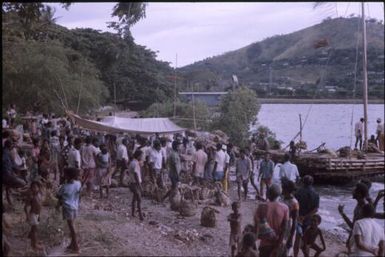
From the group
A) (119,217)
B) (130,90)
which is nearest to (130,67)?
(130,90)

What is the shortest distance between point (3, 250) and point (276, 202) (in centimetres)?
349

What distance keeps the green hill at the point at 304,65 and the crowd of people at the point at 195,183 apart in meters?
4.29

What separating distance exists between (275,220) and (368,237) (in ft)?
4.07

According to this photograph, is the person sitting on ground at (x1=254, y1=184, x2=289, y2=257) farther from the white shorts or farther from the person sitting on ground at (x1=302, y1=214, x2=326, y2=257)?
the white shorts

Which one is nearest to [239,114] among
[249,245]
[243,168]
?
[243,168]

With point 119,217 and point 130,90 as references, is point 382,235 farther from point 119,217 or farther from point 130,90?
point 130,90

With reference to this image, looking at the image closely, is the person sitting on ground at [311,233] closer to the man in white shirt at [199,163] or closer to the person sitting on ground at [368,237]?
the person sitting on ground at [368,237]

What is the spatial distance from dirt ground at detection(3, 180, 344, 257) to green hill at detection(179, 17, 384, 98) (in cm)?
509

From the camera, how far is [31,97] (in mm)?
24078

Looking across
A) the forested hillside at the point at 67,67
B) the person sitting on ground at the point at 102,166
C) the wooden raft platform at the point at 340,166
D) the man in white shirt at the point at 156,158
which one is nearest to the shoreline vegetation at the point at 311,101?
the forested hillside at the point at 67,67

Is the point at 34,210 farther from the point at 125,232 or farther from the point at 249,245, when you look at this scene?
the point at 249,245

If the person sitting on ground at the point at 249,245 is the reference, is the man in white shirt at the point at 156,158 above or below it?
above

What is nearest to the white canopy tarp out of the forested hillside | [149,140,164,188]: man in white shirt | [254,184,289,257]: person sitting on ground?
the forested hillside

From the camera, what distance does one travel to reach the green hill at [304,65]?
74.1ft
